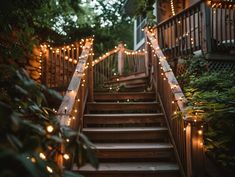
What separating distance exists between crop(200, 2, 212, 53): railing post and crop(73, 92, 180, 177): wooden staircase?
1880 millimetres

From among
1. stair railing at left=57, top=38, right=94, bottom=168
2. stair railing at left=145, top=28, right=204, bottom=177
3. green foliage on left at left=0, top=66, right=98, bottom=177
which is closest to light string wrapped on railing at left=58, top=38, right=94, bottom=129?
stair railing at left=57, top=38, right=94, bottom=168

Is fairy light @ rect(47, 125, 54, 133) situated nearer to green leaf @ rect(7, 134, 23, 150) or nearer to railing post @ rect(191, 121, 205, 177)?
green leaf @ rect(7, 134, 23, 150)

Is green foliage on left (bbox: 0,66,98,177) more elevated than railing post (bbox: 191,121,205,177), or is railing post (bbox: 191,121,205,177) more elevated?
green foliage on left (bbox: 0,66,98,177)

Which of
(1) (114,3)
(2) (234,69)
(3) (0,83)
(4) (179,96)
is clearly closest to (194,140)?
(4) (179,96)

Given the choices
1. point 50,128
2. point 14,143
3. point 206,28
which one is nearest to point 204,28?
point 206,28

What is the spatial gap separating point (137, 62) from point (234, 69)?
5.41m

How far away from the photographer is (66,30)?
12.2 m

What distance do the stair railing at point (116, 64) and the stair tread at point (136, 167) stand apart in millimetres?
5934

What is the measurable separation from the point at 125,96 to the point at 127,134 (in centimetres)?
176

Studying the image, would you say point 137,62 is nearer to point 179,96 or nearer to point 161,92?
point 161,92

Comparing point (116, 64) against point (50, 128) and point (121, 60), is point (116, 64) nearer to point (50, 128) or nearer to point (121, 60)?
point (121, 60)

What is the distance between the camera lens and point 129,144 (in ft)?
16.3

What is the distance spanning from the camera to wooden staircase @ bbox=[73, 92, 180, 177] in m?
4.16

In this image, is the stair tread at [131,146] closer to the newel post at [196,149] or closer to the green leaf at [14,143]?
the newel post at [196,149]
